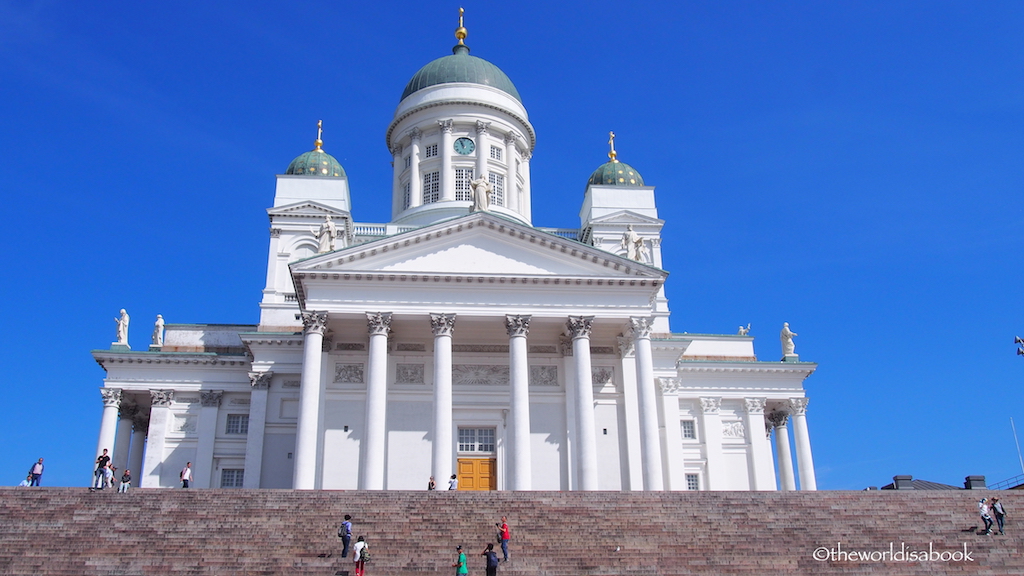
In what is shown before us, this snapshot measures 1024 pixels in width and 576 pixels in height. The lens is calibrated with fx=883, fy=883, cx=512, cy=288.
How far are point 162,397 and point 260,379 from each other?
4.75 metres

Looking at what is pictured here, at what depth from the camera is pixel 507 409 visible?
33.4 meters

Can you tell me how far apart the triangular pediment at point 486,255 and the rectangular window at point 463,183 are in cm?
1298

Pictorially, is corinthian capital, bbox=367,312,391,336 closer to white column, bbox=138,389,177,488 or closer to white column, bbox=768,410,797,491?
white column, bbox=138,389,177,488

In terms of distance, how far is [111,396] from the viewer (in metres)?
37.3

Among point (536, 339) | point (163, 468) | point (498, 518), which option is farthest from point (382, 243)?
point (163, 468)

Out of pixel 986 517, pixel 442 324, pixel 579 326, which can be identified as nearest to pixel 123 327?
pixel 442 324

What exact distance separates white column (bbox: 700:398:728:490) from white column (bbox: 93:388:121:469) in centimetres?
2525

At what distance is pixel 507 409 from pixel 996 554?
56.4 feet

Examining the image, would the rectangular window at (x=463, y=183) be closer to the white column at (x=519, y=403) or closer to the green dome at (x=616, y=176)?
the green dome at (x=616, y=176)

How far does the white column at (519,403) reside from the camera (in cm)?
2881

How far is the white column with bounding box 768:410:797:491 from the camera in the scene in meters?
41.6

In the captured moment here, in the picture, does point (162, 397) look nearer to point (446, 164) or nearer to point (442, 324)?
point (442, 324)

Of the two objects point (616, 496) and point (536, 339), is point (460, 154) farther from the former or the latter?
point (616, 496)

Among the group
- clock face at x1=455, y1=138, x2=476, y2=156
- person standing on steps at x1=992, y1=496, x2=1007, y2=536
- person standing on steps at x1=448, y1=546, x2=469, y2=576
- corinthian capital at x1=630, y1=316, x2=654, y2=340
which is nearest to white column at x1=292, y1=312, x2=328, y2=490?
corinthian capital at x1=630, y1=316, x2=654, y2=340
